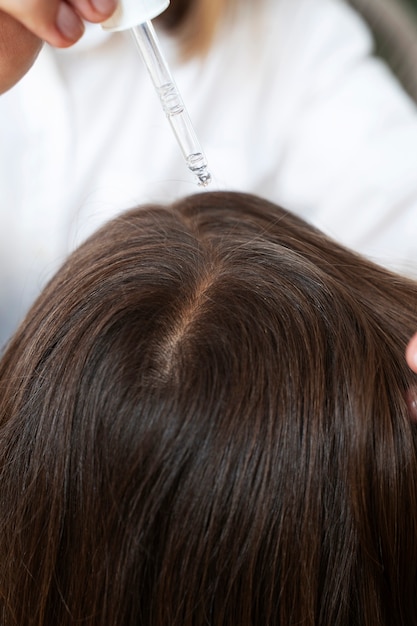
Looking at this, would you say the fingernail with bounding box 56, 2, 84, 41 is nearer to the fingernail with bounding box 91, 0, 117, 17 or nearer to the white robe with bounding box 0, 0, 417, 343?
the fingernail with bounding box 91, 0, 117, 17

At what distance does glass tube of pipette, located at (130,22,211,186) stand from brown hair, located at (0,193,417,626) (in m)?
0.08

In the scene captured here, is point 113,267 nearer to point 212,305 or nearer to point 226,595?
point 212,305

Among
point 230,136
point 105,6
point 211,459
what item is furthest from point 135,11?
point 230,136

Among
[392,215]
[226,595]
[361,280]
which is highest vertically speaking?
[392,215]

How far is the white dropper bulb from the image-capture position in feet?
1.33

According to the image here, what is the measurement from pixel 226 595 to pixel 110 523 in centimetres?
10

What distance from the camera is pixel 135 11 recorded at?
1.34 feet

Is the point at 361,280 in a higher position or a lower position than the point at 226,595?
higher

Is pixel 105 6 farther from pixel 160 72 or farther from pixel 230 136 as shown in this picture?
pixel 230 136

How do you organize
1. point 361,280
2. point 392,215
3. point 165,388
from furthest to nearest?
1. point 392,215
2. point 361,280
3. point 165,388

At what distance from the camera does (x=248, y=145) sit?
2.76 ft

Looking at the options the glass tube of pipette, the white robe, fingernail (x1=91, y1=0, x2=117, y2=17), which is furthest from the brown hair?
the white robe

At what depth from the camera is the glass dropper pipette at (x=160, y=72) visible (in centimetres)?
41

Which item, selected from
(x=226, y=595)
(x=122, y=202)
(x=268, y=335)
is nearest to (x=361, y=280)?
(x=268, y=335)
